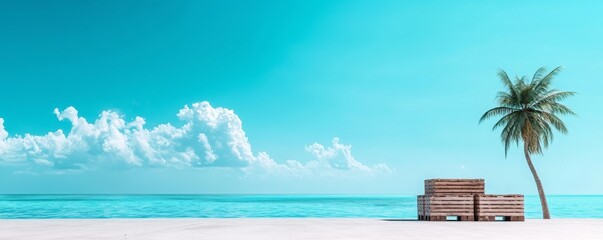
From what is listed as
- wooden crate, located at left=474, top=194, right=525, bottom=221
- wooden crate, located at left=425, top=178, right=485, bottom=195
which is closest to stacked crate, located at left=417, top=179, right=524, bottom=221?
wooden crate, located at left=474, top=194, right=525, bottom=221

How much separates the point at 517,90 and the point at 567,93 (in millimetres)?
2592

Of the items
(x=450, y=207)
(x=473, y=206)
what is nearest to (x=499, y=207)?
(x=473, y=206)

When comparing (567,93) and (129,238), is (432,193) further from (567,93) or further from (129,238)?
(129,238)

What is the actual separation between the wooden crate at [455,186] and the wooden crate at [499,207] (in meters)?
1.03

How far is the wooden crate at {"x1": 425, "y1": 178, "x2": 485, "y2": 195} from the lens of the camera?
25.1 metres

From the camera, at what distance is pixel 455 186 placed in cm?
2534

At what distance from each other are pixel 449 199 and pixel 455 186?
1058 mm

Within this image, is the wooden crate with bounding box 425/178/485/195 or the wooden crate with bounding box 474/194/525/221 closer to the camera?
the wooden crate with bounding box 474/194/525/221

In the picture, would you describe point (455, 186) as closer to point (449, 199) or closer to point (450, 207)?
point (449, 199)

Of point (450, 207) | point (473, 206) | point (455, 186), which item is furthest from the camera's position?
point (455, 186)

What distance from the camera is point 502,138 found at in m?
31.9

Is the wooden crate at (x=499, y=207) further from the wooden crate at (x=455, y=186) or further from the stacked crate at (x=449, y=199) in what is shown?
the wooden crate at (x=455, y=186)

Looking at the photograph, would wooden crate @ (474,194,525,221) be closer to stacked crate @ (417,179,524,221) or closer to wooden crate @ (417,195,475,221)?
stacked crate @ (417,179,524,221)

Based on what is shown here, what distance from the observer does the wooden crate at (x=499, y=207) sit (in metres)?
24.2
